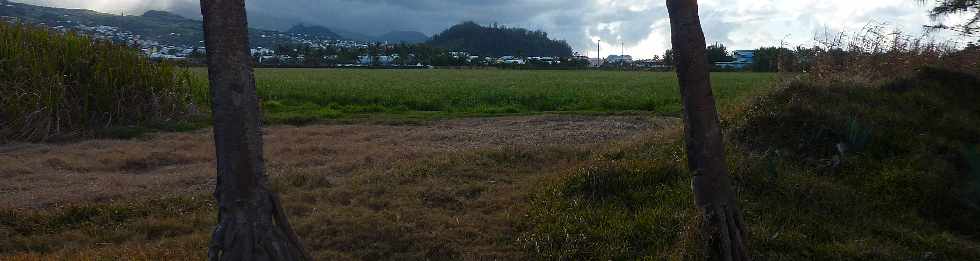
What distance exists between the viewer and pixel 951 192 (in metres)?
5.18

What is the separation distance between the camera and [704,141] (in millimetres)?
3576

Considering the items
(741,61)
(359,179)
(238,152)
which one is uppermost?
(741,61)

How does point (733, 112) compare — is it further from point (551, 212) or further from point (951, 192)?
point (551, 212)

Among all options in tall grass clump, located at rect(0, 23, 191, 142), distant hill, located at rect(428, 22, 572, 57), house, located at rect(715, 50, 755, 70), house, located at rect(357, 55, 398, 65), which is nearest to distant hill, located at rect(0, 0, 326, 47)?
house, located at rect(357, 55, 398, 65)

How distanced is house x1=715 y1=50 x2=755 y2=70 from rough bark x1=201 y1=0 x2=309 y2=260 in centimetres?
3746

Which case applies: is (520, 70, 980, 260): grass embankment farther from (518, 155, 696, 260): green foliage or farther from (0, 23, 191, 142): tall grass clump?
(0, 23, 191, 142): tall grass clump

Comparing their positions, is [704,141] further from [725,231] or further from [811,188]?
[811,188]

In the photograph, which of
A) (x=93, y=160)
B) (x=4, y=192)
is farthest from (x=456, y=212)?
(x=93, y=160)

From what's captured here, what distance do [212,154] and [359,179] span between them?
313 cm

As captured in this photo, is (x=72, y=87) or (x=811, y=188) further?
(x=72, y=87)

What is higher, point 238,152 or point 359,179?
point 238,152

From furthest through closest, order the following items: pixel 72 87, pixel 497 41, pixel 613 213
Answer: pixel 497 41 → pixel 72 87 → pixel 613 213

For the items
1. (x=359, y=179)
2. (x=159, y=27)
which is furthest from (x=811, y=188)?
(x=159, y=27)

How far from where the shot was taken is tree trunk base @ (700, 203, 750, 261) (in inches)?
144
